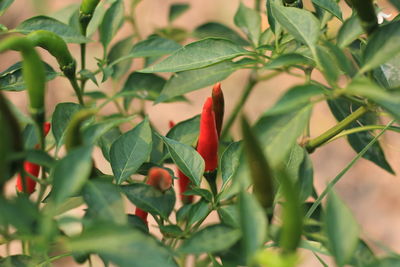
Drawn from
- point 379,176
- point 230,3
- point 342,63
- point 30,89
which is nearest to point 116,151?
point 30,89

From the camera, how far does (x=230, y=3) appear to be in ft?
10.8

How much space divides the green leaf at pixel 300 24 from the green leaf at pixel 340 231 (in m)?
0.25

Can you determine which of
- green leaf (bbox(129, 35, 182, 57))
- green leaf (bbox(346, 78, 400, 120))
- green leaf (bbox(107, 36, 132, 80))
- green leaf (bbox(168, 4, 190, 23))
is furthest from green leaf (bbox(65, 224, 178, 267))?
green leaf (bbox(168, 4, 190, 23))

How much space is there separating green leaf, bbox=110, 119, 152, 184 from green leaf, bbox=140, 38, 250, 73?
0.09 m

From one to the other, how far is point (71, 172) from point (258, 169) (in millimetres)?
203

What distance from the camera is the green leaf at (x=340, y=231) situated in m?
0.71

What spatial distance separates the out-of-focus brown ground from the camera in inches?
110

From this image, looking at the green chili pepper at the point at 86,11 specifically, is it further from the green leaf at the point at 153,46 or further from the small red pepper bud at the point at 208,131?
the small red pepper bud at the point at 208,131

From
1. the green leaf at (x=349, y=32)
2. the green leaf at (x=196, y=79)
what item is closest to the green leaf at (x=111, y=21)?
the green leaf at (x=196, y=79)

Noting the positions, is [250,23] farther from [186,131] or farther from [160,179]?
[160,179]

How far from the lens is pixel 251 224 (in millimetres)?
721

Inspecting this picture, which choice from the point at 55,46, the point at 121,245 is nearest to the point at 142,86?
the point at 55,46

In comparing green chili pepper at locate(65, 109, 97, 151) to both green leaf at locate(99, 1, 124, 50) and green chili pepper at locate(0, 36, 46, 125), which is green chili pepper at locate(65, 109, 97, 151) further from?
green leaf at locate(99, 1, 124, 50)

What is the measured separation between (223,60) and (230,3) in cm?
234
